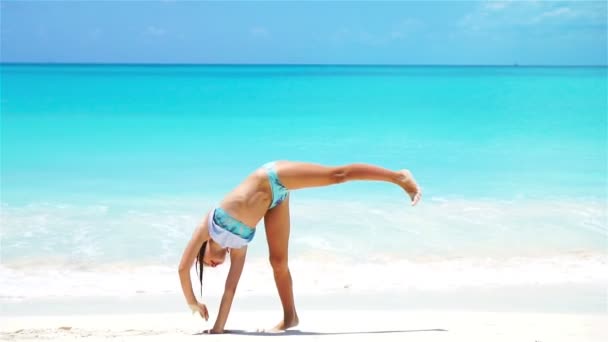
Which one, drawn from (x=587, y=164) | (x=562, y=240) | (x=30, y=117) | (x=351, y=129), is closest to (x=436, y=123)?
(x=351, y=129)

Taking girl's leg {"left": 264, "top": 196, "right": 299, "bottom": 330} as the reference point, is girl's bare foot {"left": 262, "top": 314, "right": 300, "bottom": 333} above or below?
below

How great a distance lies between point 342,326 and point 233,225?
45.5 inches

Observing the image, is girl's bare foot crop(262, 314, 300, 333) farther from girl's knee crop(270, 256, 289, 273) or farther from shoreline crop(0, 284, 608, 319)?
shoreline crop(0, 284, 608, 319)

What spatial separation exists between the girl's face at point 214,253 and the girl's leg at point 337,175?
0.61 metres

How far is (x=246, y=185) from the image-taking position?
15.6 feet

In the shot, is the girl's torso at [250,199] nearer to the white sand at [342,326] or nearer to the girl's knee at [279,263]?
the girl's knee at [279,263]

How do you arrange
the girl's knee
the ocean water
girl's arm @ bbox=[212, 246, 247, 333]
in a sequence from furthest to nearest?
the ocean water < the girl's knee < girl's arm @ bbox=[212, 246, 247, 333]

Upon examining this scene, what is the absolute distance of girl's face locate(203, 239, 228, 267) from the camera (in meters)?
4.71

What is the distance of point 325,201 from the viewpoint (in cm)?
1003

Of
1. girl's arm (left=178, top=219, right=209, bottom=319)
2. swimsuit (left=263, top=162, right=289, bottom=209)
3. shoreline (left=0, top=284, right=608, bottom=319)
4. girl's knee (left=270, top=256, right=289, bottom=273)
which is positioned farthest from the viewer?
shoreline (left=0, top=284, right=608, bottom=319)

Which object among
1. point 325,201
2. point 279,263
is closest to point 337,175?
point 279,263

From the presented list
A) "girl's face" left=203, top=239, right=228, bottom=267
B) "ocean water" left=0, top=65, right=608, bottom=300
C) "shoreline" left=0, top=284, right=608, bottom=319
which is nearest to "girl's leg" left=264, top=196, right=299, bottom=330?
"girl's face" left=203, top=239, right=228, bottom=267

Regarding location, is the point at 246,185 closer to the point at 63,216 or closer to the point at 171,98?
the point at 63,216

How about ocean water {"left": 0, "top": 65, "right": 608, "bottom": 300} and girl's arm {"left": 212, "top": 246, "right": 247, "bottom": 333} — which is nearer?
girl's arm {"left": 212, "top": 246, "right": 247, "bottom": 333}
